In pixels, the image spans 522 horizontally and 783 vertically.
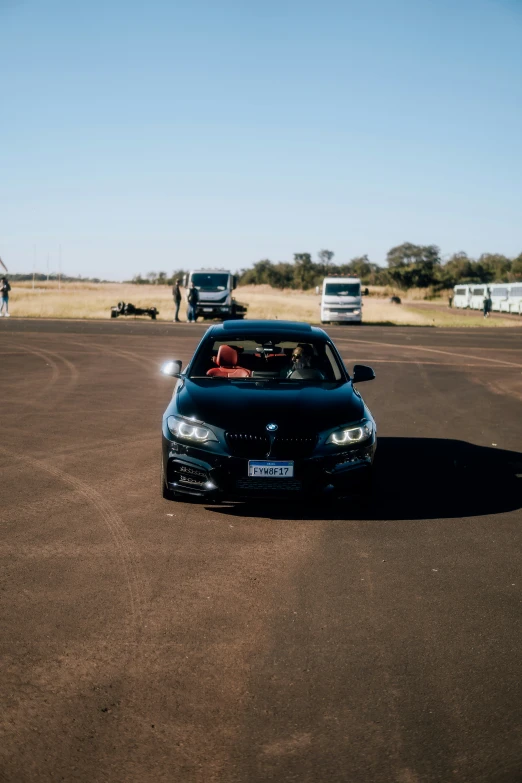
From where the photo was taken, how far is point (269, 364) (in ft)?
31.0

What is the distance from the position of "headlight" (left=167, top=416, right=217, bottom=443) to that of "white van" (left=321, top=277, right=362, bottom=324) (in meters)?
36.9

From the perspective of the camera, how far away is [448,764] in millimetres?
3539

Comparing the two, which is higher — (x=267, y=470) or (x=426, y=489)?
(x=267, y=470)

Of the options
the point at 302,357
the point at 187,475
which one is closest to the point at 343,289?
the point at 302,357

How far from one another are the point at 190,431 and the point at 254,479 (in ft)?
2.12

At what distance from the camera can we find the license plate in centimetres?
705

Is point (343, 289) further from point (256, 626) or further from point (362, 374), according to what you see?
point (256, 626)

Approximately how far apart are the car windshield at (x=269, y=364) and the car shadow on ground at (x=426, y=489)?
1.17 metres

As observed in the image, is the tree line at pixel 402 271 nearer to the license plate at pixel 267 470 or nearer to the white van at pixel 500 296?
the white van at pixel 500 296

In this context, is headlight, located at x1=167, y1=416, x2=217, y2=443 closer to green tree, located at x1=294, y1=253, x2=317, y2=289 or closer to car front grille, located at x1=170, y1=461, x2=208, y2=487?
car front grille, located at x1=170, y1=461, x2=208, y2=487

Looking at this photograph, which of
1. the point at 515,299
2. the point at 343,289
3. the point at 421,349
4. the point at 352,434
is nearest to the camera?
the point at 352,434

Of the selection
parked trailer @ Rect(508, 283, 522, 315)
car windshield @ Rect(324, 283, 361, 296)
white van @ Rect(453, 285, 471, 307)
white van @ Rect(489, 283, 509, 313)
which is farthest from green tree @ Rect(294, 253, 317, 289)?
car windshield @ Rect(324, 283, 361, 296)

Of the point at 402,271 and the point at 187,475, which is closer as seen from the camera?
the point at 187,475

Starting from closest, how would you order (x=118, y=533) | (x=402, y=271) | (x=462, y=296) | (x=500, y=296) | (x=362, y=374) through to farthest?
(x=118, y=533)
(x=362, y=374)
(x=500, y=296)
(x=462, y=296)
(x=402, y=271)
